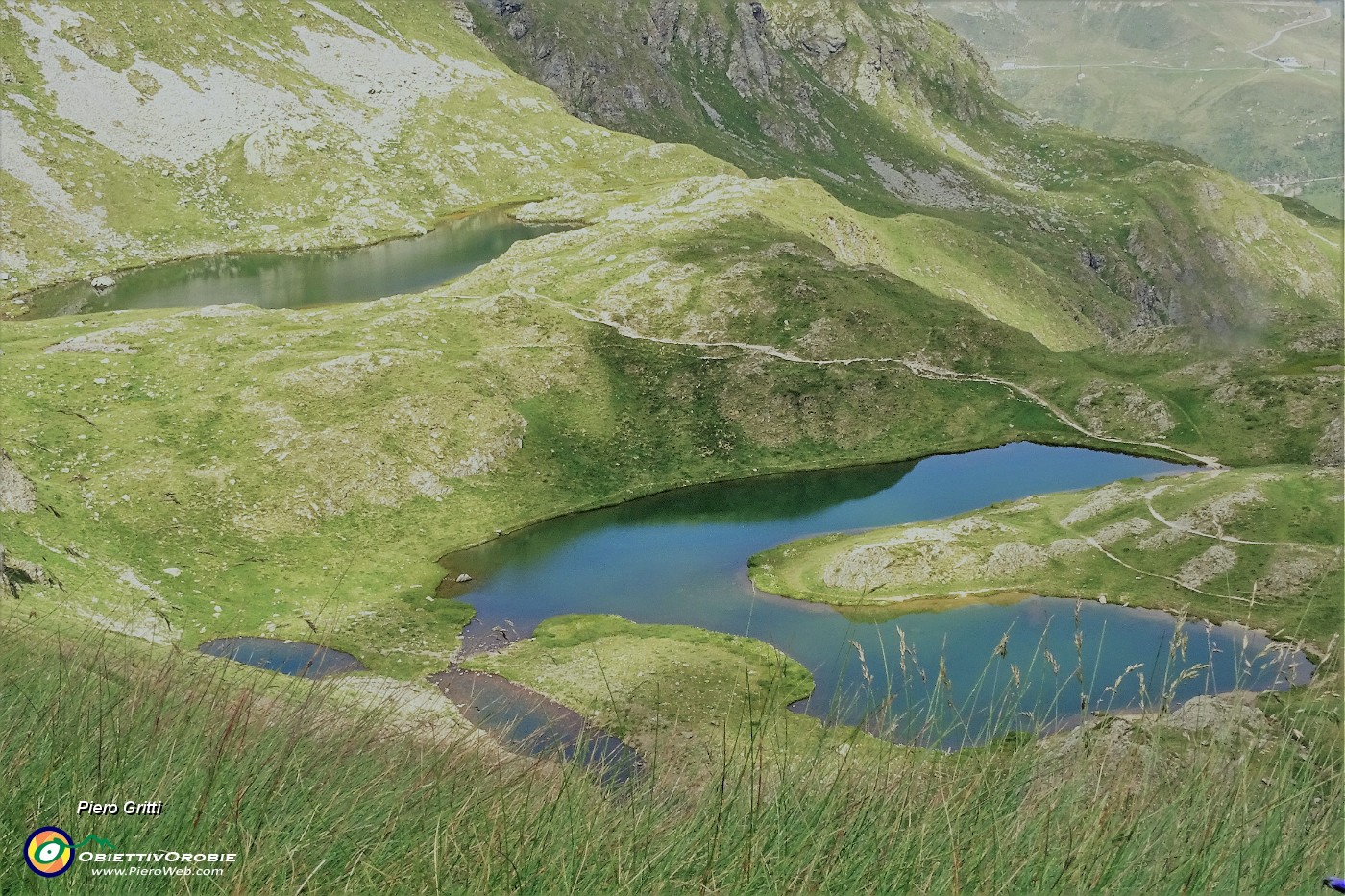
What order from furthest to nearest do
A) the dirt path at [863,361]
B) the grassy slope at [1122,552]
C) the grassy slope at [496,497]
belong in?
the dirt path at [863,361] → the grassy slope at [1122,552] → the grassy slope at [496,497]

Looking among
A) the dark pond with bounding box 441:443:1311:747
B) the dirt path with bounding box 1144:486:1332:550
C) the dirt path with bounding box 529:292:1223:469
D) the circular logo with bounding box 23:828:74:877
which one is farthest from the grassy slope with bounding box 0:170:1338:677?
the circular logo with bounding box 23:828:74:877

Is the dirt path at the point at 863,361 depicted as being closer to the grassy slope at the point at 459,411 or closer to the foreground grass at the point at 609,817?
the grassy slope at the point at 459,411

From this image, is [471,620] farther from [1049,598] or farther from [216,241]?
[216,241]

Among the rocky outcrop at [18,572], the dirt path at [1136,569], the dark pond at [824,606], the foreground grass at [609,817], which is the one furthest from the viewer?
the dirt path at [1136,569]

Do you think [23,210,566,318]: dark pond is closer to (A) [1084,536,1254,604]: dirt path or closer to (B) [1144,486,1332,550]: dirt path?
(A) [1084,536,1254,604]: dirt path

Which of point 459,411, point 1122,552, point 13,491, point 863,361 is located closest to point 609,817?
point 13,491

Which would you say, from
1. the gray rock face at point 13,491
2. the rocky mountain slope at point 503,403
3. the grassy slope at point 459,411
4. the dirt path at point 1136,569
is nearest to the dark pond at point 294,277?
the rocky mountain slope at point 503,403

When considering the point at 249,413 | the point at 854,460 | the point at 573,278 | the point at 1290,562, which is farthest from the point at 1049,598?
the point at 573,278
